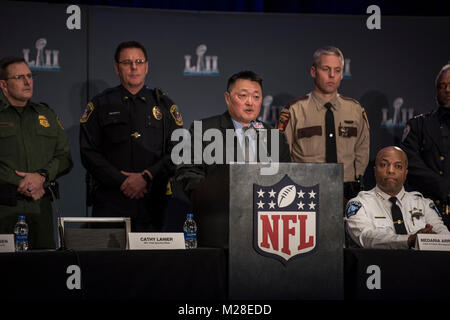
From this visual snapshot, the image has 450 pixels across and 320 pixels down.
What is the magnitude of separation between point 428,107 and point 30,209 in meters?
3.47

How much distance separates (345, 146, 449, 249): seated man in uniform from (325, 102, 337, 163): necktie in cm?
78

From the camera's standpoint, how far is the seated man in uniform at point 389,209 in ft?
12.2

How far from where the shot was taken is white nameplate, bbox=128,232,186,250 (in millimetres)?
2912

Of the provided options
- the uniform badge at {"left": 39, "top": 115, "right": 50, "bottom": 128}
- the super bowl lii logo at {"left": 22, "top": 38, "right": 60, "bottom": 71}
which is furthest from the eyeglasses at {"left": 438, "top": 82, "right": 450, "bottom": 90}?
the super bowl lii logo at {"left": 22, "top": 38, "right": 60, "bottom": 71}

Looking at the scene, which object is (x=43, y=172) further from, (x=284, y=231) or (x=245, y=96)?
(x=284, y=231)

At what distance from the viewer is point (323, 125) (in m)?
4.89

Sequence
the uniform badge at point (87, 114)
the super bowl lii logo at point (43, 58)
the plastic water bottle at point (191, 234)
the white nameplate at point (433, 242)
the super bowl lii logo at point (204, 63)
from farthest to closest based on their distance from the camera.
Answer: the super bowl lii logo at point (204, 63) < the super bowl lii logo at point (43, 58) < the uniform badge at point (87, 114) < the plastic water bottle at point (191, 234) < the white nameplate at point (433, 242)

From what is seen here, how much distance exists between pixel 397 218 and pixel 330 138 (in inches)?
43.5

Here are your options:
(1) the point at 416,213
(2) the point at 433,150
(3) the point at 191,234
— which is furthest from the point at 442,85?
(3) the point at 191,234

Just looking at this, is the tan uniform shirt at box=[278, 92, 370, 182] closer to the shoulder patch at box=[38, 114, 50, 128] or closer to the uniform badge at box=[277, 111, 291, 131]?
the uniform badge at box=[277, 111, 291, 131]

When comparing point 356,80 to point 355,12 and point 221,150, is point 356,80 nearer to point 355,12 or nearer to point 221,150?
point 355,12

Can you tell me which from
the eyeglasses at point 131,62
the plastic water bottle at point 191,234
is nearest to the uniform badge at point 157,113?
the eyeglasses at point 131,62

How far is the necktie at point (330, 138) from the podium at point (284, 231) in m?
2.15

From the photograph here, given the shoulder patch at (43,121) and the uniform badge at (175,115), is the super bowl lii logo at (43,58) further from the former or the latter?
the uniform badge at (175,115)
